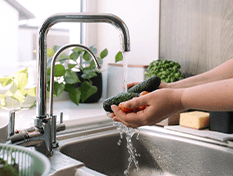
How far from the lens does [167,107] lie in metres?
0.64

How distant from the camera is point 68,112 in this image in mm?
1252

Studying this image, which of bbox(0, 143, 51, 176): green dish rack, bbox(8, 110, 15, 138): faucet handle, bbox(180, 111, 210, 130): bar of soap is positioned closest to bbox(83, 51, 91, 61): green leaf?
bbox(180, 111, 210, 130): bar of soap

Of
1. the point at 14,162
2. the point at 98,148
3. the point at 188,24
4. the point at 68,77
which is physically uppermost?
the point at 188,24

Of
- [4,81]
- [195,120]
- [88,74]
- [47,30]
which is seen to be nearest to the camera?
[47,30]

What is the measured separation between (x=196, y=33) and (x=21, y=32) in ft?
2.95

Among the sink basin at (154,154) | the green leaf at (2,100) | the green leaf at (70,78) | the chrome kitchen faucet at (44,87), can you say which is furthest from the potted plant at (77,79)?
the chrome kitchen faucet at (44,87)

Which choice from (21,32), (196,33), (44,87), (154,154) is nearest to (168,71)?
(196,33)

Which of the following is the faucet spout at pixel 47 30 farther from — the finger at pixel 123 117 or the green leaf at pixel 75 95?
the green leaf at pixel 75 95

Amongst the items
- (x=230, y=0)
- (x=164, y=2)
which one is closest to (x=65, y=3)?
(x=164, y=2)

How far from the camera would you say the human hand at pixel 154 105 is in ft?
2.09

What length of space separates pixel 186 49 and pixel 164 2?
0.27 m

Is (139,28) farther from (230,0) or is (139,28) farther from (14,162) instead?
(14,162)

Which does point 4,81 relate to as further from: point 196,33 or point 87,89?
point 196,33

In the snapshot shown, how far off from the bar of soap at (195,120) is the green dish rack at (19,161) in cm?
65
